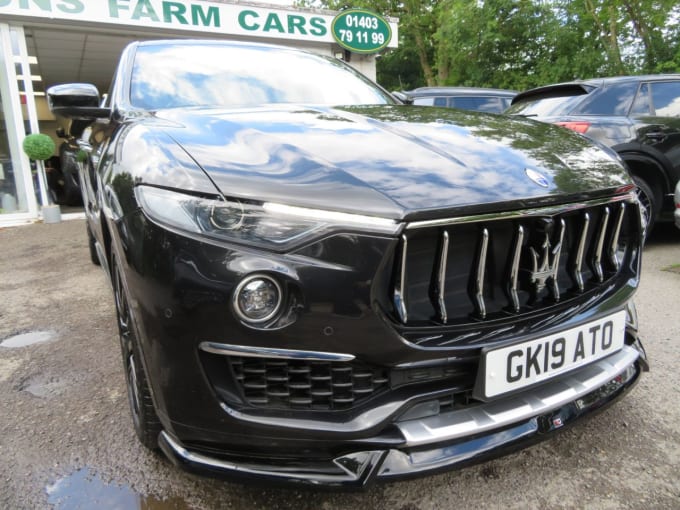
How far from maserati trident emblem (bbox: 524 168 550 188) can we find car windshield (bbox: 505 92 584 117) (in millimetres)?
3513

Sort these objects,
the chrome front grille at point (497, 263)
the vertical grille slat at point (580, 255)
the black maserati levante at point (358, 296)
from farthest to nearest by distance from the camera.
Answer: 1. the vertical grille slat at point (580, 255)
2. the chrome front grille at point (497, 263)
3. the black maserati levante at point (358, 296)

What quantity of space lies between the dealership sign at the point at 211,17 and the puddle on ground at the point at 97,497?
7018 mm

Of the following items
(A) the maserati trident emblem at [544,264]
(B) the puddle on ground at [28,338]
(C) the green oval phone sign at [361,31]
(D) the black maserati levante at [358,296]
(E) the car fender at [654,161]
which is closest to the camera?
(D) the black maserati levante at [358,296]

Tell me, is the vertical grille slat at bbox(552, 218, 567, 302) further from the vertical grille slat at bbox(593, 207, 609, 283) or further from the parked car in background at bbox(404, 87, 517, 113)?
the parked car in background at bbox(404, 87, 517, 113)

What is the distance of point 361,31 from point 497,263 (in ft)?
26.8

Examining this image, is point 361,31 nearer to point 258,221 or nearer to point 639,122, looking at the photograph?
point 639,122

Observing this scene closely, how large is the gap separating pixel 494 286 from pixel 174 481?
3.94ft

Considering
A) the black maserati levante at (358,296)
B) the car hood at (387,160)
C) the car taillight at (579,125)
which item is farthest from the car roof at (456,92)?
the black maserati levante at (358,296)

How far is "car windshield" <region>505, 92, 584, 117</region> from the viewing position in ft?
15.0

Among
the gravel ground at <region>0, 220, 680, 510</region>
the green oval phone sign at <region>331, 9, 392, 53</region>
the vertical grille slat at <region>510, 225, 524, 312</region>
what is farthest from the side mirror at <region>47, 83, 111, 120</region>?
the green oval phone sign at <region>331, 9, 392, 53</region>

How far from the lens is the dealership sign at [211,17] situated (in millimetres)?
6684

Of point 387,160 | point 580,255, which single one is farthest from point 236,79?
point 580,255

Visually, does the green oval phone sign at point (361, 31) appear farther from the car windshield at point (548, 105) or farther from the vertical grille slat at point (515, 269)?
the vertical grille slat at point (515, 269)

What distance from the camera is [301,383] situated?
4.03 ft
